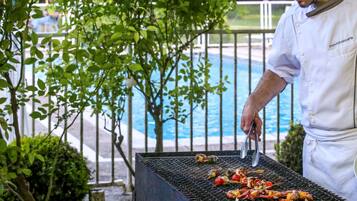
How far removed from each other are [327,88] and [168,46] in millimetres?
1675

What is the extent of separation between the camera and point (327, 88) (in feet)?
7.28

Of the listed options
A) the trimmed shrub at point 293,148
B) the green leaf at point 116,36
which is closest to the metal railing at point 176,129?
the green leaf at point 116,36

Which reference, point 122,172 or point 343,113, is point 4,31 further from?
point 122,172

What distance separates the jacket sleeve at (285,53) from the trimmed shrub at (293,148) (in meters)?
1.52

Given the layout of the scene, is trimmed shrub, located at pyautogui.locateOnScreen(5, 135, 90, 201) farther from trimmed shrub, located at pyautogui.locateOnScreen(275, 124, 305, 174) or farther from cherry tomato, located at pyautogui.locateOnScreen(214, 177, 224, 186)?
cherry tomato, located at pyautogui.locateOnScreen(214, 177, 224, 186)

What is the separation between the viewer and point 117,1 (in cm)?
352

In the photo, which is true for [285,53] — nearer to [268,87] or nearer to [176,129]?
[268,87]

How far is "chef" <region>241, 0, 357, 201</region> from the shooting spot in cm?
219

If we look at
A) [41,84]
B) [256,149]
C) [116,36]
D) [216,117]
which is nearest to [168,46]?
[116,36]

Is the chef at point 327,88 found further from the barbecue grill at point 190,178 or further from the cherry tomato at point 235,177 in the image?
the cherry tomato at point 235,177

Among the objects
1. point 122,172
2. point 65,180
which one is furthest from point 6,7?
point 122,172

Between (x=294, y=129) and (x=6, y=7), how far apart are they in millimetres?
2272

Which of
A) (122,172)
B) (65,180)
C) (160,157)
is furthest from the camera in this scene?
(122,172)

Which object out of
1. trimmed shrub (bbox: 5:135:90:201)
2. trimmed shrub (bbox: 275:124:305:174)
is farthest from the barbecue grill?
trimmed shrub (bbox: 275:124:305:174)
